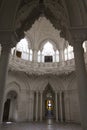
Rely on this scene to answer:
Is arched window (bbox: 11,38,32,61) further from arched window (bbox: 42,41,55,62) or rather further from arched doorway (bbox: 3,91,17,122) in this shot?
arched doorway (bbox: 3,91,17,122)

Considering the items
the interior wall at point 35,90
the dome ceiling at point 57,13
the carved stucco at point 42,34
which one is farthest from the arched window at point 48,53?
the dome ceiling at point 57,13

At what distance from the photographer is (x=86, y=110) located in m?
3.88

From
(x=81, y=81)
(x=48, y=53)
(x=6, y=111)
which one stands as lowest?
(x=6, y=111)

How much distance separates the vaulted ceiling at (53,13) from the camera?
5.35 metres

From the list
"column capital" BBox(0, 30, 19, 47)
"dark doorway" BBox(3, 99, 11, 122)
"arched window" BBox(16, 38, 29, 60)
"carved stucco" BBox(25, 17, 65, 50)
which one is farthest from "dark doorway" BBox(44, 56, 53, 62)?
"column capital" BBox(0, 30, 19, 47)

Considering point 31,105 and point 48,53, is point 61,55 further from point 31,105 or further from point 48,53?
point 31,105

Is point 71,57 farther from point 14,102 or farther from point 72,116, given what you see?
point 14,102

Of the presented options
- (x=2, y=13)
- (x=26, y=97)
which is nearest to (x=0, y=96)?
(x=2, y=13)

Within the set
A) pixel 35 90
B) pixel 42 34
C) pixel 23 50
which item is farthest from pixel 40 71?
Result: pixel 42 34

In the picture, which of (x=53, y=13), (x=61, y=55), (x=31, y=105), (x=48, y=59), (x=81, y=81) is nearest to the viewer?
(x=81, y=81)

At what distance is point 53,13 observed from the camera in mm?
6340

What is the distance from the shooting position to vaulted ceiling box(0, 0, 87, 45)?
17.6 ft

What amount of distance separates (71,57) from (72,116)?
7415 millimetres

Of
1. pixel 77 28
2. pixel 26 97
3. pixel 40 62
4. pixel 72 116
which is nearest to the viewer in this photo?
pixel 77 28
